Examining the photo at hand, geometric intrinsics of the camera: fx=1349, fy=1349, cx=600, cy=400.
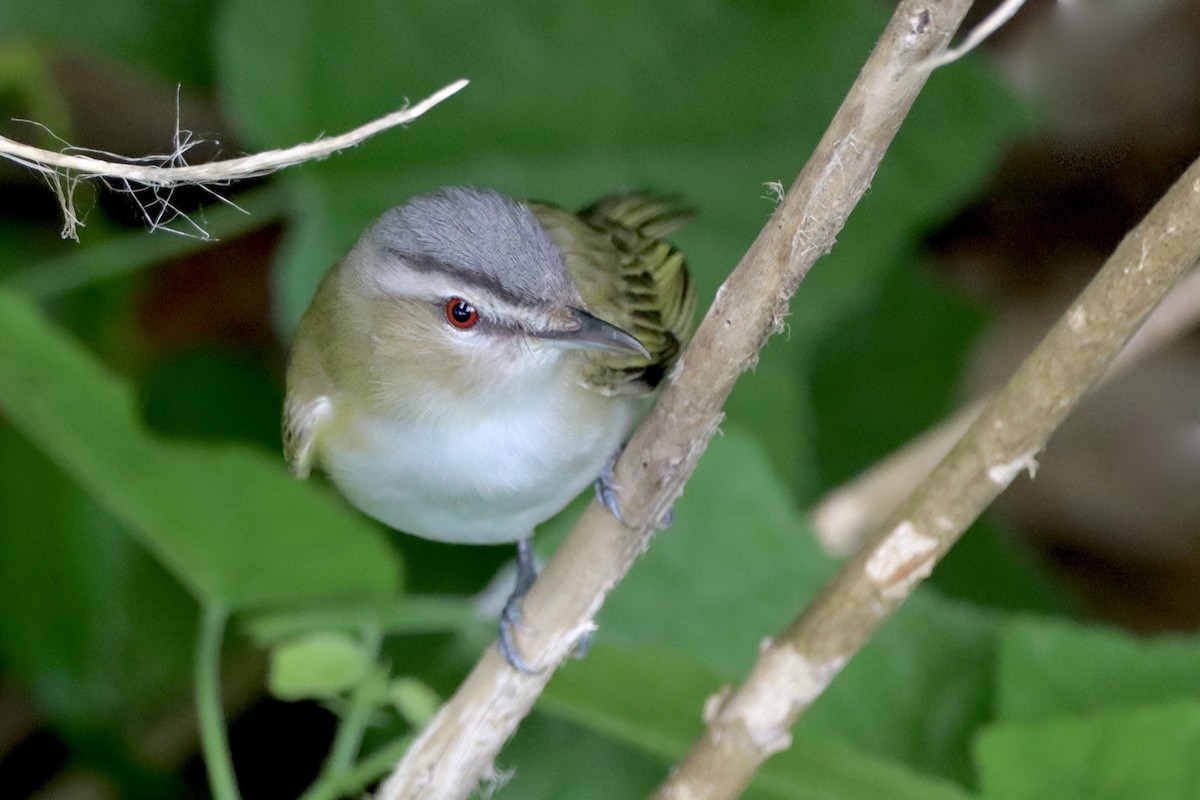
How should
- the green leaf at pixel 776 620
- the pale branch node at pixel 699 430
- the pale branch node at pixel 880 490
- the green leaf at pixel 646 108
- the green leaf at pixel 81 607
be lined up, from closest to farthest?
the pale branch node at pixel 699 430 < the green leaf at pixel 776 620 < the pale branch node at pixel 880 490 < the green leaf at pixel 646 108 < the green leaf at pixel 81 607

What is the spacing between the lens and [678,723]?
1991 millimetres

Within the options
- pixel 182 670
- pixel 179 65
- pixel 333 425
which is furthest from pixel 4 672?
pixel 333 425

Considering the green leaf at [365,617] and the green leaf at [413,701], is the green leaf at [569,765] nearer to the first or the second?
the green leaf at [365,617]

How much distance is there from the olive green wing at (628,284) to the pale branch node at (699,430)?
47cm

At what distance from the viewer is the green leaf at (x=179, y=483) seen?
2047mm

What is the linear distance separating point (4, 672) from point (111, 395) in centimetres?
170

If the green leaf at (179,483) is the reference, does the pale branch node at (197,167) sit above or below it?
above

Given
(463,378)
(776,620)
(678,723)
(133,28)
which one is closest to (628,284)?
(463,378)

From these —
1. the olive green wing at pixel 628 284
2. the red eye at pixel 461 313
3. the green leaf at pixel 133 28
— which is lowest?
the green leaf at pixel 133 28

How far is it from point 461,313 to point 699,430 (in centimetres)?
58

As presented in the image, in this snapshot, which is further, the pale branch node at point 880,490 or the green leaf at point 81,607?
the green leaf at point 81,607

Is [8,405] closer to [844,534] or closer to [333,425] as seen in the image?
[333,425]

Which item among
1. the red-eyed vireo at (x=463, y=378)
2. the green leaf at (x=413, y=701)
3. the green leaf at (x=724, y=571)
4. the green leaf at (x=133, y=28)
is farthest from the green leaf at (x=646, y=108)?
the green leaf at (x=413, y=701)

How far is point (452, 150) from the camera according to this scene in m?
3.03
